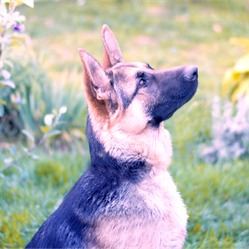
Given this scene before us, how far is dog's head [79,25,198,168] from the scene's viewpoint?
214 centimetres

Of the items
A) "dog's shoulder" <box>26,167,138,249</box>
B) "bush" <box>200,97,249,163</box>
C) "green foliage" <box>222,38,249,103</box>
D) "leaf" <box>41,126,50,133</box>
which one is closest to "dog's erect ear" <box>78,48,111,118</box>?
"dog's shoulder" <box>26,167,138,249</box>

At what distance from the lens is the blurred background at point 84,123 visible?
2906 millimetres

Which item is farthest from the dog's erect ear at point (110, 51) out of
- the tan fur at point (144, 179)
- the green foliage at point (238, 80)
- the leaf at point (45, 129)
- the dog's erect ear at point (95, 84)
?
the green foliage at point (238, 80)

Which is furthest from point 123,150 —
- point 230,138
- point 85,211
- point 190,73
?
point 230,138

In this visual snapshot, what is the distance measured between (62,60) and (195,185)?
5323mm

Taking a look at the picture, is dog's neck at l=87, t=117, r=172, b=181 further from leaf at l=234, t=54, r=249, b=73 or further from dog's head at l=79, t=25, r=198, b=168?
leaf at l=234, t=54, r=249, b=73

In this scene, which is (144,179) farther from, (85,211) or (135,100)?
(135,100)

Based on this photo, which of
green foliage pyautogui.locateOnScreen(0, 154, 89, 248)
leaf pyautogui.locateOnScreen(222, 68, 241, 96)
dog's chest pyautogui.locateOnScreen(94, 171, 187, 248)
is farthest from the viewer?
leaf pyautogui.locateOnScreen(222, 68, 241, 96)

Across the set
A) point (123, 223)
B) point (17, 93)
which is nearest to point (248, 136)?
point (123, 223)

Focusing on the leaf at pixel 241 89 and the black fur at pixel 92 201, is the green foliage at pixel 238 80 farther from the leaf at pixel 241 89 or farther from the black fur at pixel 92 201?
the black fur at pixel 92 201

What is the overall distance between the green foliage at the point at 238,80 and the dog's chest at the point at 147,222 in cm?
333

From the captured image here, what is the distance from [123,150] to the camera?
212 centimetres

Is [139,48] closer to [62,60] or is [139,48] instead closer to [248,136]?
[62,60]

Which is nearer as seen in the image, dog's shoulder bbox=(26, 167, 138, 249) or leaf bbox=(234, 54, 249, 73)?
dog's shoulder bbox=(26, 167, 138, 249)
